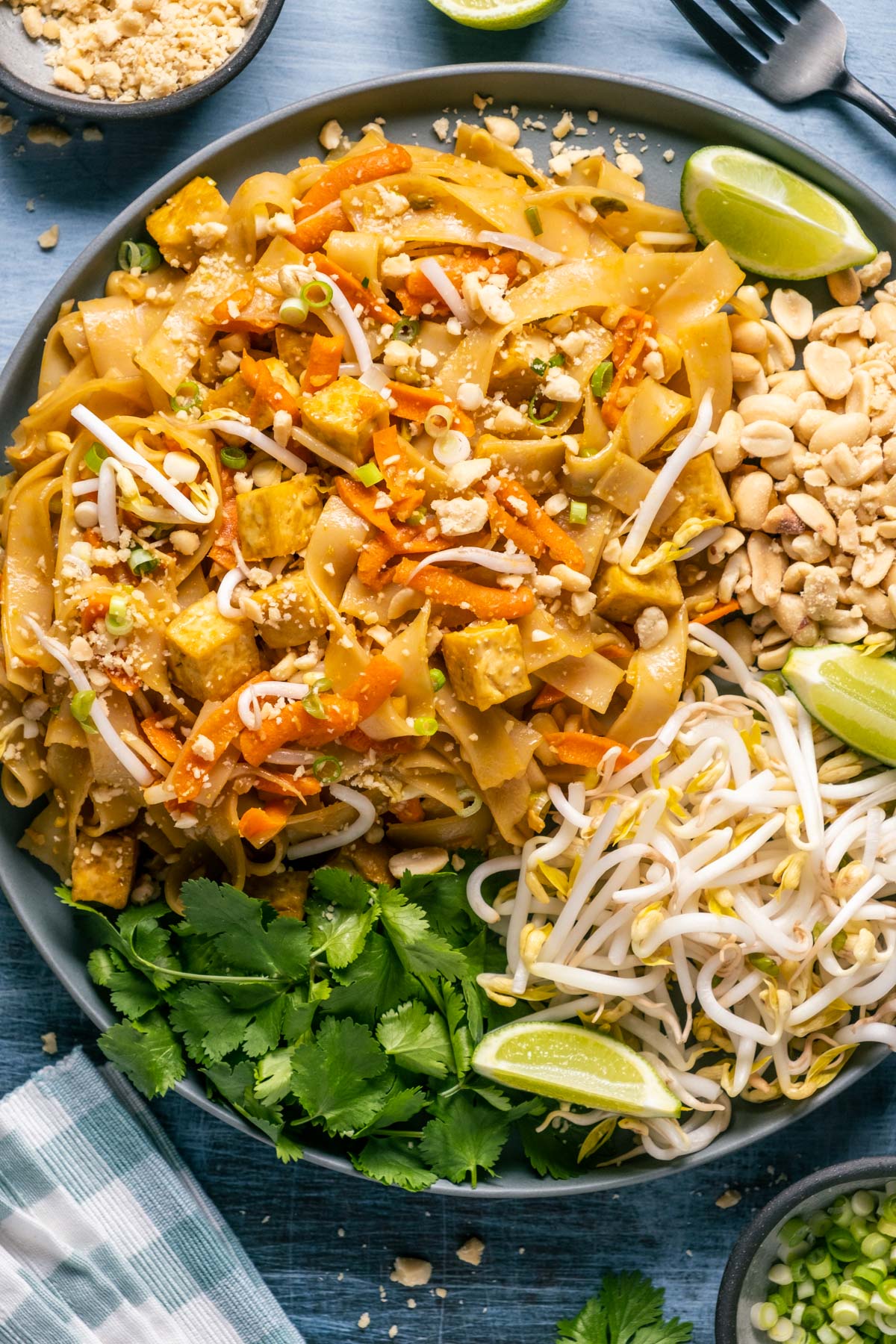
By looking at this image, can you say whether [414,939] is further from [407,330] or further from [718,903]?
[407,330]

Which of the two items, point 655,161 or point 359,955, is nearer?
point 359,955

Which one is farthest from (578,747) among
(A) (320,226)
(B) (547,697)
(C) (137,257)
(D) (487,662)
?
(C) (137,257)

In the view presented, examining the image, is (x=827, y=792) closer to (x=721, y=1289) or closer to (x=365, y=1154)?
(x=721, y=1289)

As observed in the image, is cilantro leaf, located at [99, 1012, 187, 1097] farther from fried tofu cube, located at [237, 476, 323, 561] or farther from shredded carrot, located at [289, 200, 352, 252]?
shredded carrot, located at [289, 200, 352, 252]

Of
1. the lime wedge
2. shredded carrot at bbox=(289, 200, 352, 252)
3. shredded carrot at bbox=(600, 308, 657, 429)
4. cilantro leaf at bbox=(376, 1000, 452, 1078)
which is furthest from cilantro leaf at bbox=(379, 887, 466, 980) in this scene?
shredded carrot at bbox=(289, 200, 352, 252)

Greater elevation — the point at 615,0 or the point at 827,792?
the point at 615,0

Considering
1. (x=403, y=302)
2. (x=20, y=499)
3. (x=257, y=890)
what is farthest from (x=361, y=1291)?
(x=403, y=302)
